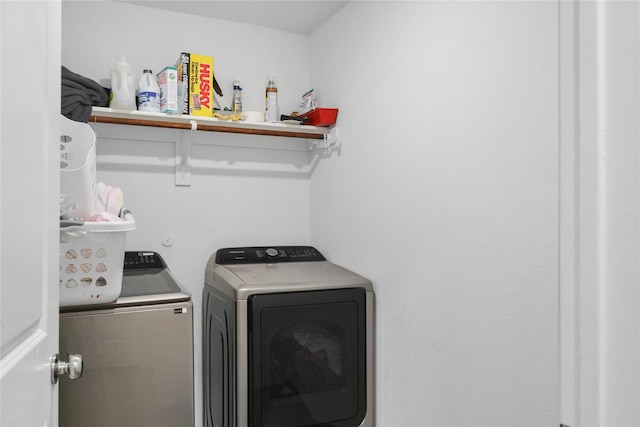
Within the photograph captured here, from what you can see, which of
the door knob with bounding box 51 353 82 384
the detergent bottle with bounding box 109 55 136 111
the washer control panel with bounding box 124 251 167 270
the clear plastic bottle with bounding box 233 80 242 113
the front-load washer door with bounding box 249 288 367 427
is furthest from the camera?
the clear plastic bottle with bounding box 233 80 242 113

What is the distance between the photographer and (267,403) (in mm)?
1904

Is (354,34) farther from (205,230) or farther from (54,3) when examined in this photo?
(54,3)

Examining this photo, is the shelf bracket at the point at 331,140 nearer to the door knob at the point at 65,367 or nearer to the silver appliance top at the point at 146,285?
the silver appliance top at the point at 146,285

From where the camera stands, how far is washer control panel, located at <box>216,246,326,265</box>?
7.80 ft

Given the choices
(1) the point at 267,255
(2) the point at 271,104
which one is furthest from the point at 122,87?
(1) the point at 267,255

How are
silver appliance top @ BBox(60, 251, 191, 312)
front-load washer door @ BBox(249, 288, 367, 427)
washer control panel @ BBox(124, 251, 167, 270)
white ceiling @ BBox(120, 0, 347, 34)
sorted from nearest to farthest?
silver appliance top @ BBox(60, 251, 191, 312), front-load washer door @ BBox(249, 288, 367, 427), washer control panel @ BBox(124, 251, 167, 270), white ceiling @ BBox(120, 0, 347, 34)

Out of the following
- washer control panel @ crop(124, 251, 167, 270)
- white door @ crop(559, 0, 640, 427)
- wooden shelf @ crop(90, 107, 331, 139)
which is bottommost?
washer control panel @ crop(124, 251, 167, 270)

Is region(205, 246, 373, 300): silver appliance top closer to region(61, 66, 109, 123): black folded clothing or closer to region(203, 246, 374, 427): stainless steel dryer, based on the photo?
region(203, 246, 374, 427): stainless steel dryer

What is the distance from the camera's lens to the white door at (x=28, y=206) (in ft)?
1.84

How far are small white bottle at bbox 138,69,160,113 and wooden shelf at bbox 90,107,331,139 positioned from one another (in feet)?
0.18

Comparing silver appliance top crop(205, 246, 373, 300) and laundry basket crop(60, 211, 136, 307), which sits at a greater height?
laundry basket crop(60, 211, 136, 307)

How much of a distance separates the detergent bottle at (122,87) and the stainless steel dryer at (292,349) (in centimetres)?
91

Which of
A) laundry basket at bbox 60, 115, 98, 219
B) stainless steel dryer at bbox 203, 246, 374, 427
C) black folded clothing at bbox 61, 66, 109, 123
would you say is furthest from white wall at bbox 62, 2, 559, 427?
laundry basket at bbox 60, 115, 98, 219

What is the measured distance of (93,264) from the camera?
1.33m
